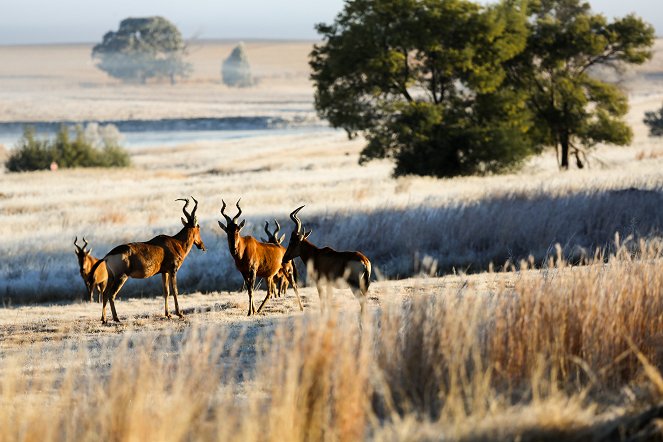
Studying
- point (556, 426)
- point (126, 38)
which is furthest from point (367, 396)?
point (126, 38)

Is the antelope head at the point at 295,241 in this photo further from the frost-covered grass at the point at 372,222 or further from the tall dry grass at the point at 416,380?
the tall dry grass at the point at 416,380

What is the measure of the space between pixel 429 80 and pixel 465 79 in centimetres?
160

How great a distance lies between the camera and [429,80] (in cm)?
3784

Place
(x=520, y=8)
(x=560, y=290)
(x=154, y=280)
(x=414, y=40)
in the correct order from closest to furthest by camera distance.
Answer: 1. (x=560, y=290)
2. (x=154, y=280)
3. (x=414, y=40)
4. (x=520, y=8)

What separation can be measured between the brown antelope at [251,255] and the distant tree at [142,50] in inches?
6413

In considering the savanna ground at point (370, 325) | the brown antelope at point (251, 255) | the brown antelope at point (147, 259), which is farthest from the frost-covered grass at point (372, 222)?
the brown antelope at point (147, 259)

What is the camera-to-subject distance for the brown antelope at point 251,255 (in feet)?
38.3

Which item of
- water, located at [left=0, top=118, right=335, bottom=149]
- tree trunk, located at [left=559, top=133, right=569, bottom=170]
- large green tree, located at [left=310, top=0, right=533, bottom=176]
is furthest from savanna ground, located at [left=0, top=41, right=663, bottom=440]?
water, located at [left=0, top=118, right=335, bottom=149]

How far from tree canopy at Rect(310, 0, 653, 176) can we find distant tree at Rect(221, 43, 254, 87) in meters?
148

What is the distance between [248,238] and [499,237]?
925 centimetres

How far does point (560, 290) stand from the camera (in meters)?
8.57

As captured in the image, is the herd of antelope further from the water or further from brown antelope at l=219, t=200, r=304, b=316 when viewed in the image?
the water

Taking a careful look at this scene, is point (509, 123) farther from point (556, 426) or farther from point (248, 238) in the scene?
point (556, 426)

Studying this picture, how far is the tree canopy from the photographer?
35.5 m
